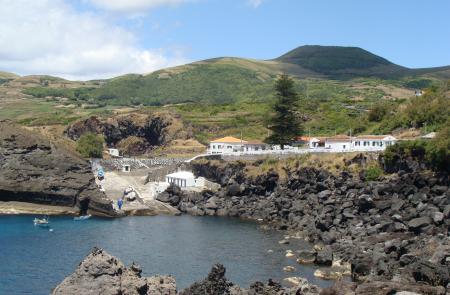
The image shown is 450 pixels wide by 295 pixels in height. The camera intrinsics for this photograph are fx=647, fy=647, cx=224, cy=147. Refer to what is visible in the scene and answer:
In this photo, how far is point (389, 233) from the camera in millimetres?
74312

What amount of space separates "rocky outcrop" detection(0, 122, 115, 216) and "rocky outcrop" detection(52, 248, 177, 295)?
225 ft

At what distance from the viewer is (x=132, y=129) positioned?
17225 cm

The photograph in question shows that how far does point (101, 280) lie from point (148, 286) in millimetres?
3874

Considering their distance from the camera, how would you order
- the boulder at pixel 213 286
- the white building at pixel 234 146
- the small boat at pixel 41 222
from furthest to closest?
1. the white building at pixel 234 146
2. the small boat at pixel 41 222
3. the boulder at pixel 213 286

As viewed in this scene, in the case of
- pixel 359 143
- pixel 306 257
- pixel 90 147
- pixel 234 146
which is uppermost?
pixel 359 143

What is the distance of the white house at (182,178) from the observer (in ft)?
404

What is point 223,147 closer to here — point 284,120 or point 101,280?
point 284,120

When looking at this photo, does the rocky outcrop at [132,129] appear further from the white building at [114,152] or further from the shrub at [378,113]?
the shrub at [378,113]

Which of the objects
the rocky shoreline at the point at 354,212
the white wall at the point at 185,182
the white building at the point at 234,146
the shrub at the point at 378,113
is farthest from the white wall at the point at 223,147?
the shrub at the point at 378,113

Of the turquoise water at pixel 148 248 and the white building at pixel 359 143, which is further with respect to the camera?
the white building at pixel 359 143

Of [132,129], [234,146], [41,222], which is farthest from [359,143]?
[132,129]

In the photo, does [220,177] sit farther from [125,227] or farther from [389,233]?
[389,233]

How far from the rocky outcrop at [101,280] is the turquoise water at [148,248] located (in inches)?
744

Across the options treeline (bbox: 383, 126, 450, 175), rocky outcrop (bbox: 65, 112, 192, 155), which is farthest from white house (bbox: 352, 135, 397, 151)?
rocky outcrop (bbox: 65, 112, 192, 155)
